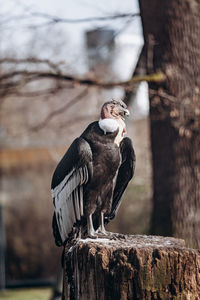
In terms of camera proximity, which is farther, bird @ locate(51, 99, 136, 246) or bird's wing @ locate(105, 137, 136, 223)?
bird's wing @ locate(105, 137, 136, 223)

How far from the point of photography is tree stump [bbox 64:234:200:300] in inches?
114

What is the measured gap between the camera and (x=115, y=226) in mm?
12133

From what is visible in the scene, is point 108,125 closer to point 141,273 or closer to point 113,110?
point 113,110

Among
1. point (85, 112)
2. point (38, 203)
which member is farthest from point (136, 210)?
point (85, 112)

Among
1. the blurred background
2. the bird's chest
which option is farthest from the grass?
the bird's chest

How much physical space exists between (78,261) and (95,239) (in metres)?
0.25

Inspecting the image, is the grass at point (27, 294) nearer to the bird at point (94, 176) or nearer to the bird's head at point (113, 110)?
the bird at point (94, 176)

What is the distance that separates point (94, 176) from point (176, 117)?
311cm

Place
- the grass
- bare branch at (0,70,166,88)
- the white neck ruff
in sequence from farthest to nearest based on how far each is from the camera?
the grass
bare branch at (0,70,166,88)
the white neck ruff

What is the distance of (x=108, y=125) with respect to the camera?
3250 millimetres

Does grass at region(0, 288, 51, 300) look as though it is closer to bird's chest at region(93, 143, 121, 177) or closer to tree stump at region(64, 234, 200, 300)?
bird's chest at region(93, 143, 121, 177)

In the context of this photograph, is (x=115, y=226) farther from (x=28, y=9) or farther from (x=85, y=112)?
(x=28, y=9)

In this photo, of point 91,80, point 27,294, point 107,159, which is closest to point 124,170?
point 107,159

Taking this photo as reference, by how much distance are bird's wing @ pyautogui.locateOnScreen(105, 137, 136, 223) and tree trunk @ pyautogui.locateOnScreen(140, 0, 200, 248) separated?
2610 millimetres
